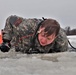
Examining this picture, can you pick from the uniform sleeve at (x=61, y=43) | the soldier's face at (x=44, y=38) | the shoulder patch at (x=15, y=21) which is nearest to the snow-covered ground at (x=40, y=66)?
the soldier's face at (x=44, y=38)

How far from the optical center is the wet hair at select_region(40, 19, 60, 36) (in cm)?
800

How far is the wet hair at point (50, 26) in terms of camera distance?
800 cm

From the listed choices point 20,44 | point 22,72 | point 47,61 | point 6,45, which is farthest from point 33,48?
point 22,72

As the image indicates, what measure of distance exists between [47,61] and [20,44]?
2107 mm

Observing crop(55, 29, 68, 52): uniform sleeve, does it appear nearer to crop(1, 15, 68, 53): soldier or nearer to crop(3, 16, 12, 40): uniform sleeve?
crop(1, 15, 68, 53): soldier

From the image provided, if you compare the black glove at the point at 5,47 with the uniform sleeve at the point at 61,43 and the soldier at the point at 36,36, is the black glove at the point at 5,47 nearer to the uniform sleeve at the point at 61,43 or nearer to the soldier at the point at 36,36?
the soldier at the point at 36,36

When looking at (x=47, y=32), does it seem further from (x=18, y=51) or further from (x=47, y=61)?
(x=47, y=61)

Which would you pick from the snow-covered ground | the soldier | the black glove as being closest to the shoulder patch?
the soldier

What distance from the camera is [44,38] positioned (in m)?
7.96

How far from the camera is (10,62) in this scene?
6363mm

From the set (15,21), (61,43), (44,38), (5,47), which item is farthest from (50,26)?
(5,47)

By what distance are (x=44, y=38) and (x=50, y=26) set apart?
28cm

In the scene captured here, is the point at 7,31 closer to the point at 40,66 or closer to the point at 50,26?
the point at 50,26

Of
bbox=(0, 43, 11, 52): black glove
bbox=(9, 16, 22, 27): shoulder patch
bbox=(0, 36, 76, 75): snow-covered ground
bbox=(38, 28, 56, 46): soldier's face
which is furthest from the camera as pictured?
bbox=(0, 43, 11, 52): black glove
